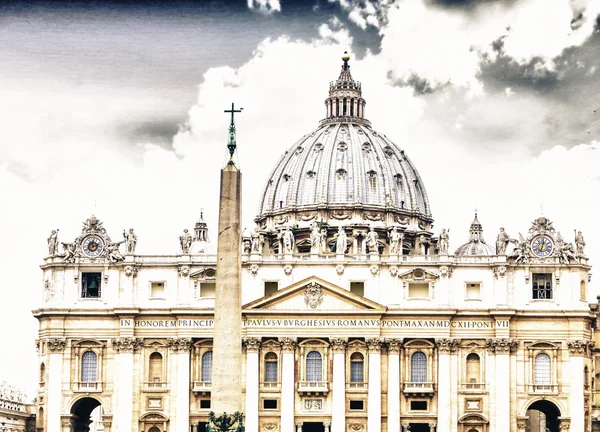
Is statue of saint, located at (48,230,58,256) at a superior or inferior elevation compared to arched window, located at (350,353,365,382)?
Result: superior

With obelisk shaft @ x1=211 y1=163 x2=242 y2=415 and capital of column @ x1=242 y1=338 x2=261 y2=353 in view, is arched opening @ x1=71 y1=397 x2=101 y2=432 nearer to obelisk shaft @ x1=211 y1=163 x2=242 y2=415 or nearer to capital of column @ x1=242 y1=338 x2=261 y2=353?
capital of column @ x1=242 y1=338 x2=261 y2=353

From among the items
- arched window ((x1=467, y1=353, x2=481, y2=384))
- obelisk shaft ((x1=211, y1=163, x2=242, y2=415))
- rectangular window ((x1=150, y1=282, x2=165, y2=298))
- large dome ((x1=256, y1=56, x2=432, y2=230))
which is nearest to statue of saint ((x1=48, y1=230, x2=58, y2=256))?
rectangular window ((x1=150, y1=282, x2=165, y2=298))

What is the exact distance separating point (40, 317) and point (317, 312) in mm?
20589

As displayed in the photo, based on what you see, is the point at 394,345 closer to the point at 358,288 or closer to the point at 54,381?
the point at 358,288

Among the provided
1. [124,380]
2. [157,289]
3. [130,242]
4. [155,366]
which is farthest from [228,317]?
[130,242]

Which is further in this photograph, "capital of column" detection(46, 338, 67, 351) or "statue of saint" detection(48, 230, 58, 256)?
"statue of saint" detection(48, 230, 58, 256)

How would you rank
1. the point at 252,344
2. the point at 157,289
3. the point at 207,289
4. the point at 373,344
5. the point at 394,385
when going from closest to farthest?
the point at 394,385
the point at 373,344
the point at 252,344
the point at 207,289
the point at 157,289

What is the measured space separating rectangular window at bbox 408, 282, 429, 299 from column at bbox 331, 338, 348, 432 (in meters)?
6.03

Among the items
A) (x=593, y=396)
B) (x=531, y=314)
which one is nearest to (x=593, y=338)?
(x=593, y=396)

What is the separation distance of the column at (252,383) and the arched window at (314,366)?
369cm

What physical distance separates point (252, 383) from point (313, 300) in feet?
24.0

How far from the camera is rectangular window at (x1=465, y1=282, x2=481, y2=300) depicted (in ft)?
346

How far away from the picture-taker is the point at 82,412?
356 ft

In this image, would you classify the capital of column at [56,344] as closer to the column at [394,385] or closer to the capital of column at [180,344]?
the capital of column at [180,344]
